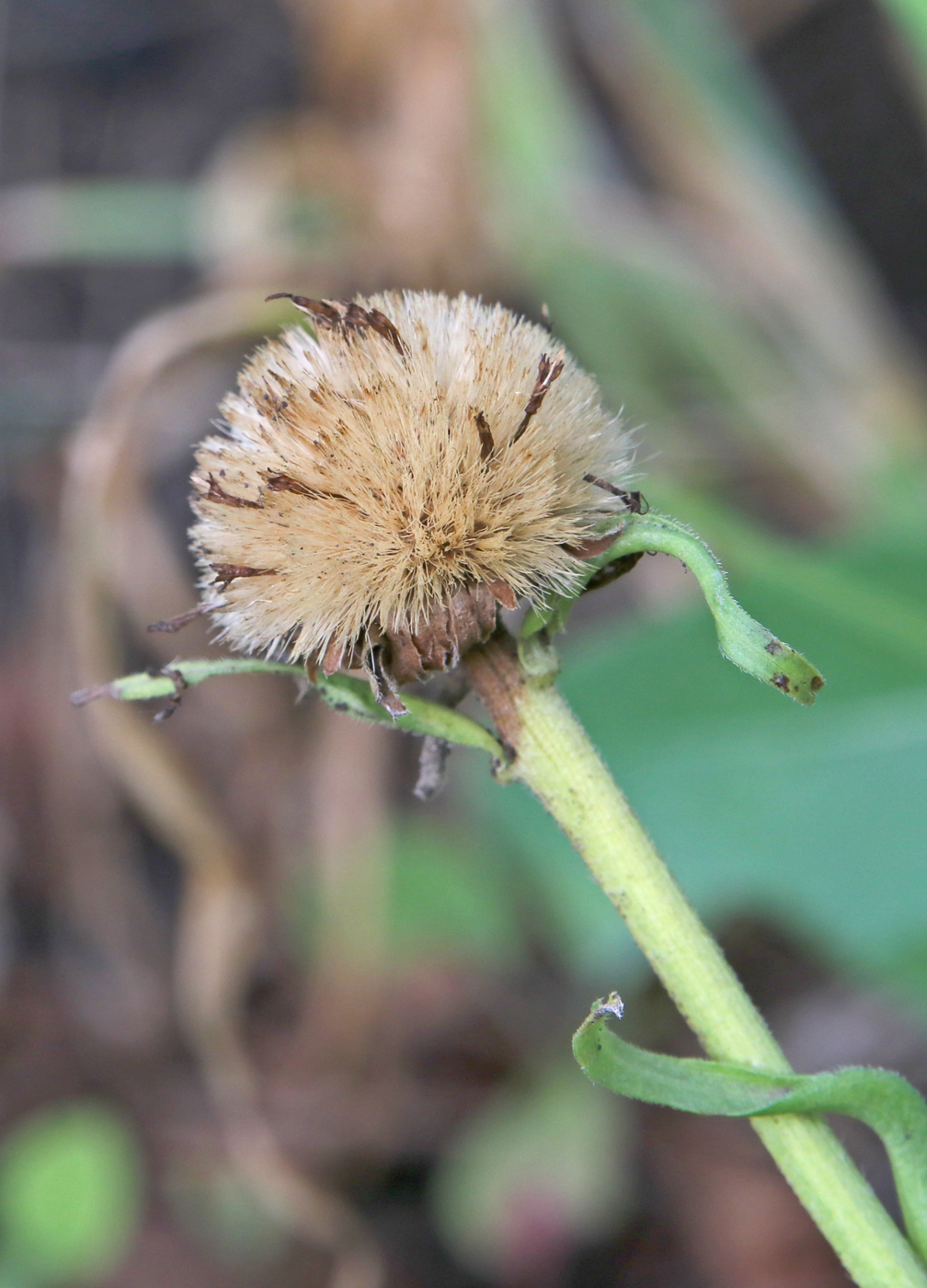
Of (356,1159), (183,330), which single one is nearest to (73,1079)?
(356,1159)

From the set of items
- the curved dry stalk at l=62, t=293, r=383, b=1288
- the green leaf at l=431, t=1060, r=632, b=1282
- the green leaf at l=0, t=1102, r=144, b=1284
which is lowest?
the green leaf at l=431, t=1060, r=632, b=1282

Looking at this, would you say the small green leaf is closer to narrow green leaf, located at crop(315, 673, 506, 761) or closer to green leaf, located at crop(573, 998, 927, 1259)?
narrow green leaf, located at crop(315, 673, 506, 761)

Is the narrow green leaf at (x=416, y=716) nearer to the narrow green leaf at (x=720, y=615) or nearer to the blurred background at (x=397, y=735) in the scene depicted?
the narrow green leaf at (x=720, y=615)

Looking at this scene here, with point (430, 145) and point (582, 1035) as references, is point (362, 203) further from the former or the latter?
point (582, 1035)

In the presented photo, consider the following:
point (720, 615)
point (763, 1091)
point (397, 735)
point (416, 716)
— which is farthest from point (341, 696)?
point (397, 735)

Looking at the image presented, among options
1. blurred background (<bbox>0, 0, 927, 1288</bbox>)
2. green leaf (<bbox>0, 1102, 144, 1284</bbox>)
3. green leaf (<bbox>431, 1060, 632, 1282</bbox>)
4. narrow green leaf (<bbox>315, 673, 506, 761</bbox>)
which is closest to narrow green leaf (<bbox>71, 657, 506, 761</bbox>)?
narrow green leaf (<bbox>315, 673, 506, 761</bbox>)

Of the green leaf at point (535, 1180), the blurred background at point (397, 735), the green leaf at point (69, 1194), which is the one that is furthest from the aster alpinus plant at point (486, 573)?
the green leaf at point (69, 1194)
